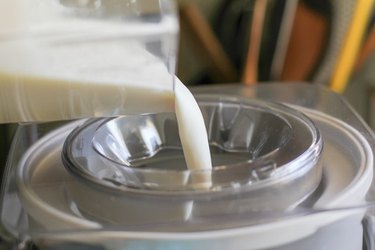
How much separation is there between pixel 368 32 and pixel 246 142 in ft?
1.20

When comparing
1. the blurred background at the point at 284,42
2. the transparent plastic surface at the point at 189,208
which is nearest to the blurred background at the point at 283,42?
the blurred background at the point at 284,42

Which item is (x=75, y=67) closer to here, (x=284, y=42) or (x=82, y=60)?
(x=82, y=60)

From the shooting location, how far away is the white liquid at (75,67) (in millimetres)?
535

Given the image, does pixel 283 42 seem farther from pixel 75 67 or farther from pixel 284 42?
pixel 75 67

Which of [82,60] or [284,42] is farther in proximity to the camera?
[284,42]

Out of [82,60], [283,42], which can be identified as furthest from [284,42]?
[82,60]

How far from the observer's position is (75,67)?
0.54 meters

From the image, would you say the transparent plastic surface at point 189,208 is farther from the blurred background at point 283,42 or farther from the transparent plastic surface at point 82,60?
the blurred background at point 283,42

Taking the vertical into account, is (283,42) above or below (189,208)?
below

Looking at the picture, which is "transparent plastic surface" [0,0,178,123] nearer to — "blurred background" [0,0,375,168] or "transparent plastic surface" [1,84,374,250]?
"transparent plastic surface" [1,84,374,250]

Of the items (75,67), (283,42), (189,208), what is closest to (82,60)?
(75,67)

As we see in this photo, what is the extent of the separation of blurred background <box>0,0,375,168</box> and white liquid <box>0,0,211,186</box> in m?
0.44

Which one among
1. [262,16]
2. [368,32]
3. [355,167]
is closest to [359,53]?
[368,32]

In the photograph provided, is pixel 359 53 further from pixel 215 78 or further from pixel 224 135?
pixel 224 135
